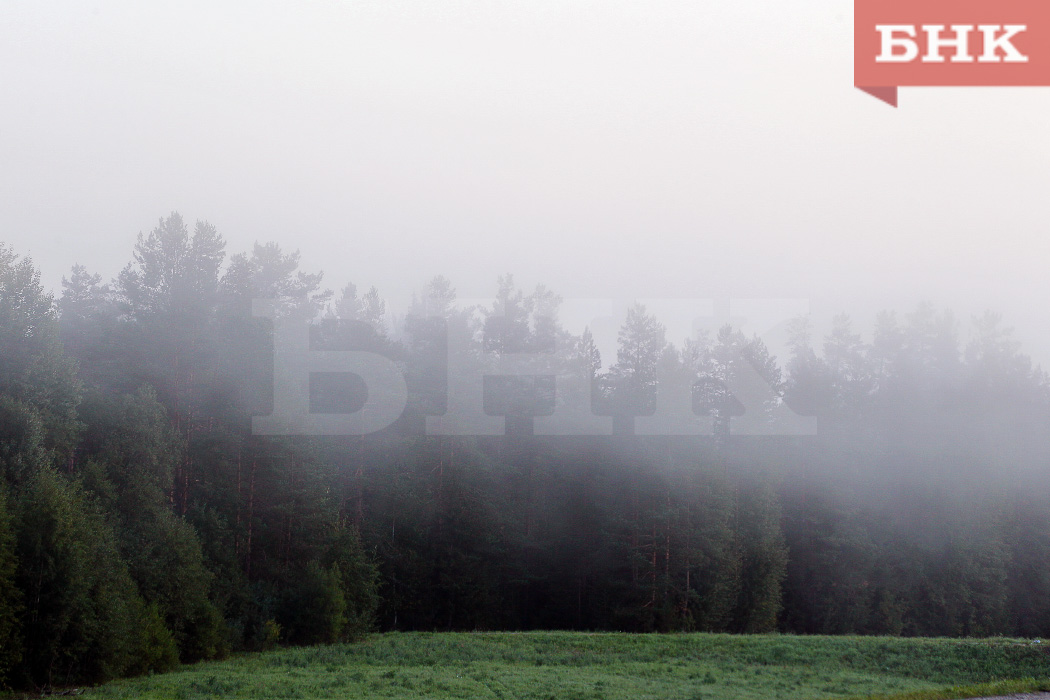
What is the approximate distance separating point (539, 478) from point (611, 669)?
985 inches

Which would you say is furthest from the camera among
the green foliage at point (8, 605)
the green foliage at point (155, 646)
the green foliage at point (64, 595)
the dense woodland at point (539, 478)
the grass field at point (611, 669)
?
the dense woodland at point (539, 478)

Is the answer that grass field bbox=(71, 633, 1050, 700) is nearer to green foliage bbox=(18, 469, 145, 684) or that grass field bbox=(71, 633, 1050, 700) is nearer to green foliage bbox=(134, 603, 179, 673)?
green foliage bbox=(134, 603, 179, 673)

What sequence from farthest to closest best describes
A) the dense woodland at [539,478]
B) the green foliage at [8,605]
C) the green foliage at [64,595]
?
the dense woodland at [539,478]
the green foliage at [64,595]
the green foliage at [8,605]

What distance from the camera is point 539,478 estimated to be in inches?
2037

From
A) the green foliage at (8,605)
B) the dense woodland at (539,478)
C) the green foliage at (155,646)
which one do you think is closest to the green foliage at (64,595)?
the green foliage at (8,605)

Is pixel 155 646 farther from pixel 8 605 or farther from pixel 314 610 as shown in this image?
pixel 314 610

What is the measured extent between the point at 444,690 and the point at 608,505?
27905mm

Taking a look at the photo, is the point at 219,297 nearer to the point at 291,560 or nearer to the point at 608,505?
the point at 291,560

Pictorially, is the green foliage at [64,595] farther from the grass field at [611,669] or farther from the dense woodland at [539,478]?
the dense woodland at [539,478]

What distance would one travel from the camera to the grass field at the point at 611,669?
68.1ft

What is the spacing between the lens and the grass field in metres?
20.8

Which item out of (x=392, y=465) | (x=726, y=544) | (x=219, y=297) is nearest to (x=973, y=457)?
(x=726, y=544)

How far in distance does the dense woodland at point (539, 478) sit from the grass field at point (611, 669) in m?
5.94

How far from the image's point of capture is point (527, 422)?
50.8 metres
